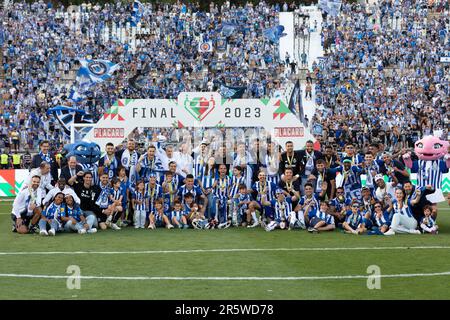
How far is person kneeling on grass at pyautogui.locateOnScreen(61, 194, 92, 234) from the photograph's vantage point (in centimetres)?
1541

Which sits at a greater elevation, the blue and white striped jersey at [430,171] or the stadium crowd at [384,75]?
the stadium crowd at [384,75]

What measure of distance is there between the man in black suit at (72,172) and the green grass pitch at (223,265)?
1090 mm

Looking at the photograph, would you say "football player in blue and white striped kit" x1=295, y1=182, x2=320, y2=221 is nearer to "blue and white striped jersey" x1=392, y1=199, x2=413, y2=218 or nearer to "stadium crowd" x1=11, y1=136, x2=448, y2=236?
"stadium crowd" x1=11, y1=136, x2=448, y2=236

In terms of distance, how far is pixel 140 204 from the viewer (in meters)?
16.6

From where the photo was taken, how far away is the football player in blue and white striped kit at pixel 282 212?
53.1 feet

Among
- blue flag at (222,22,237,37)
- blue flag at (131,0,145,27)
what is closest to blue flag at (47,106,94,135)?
blue flag at (222,22,237,37)

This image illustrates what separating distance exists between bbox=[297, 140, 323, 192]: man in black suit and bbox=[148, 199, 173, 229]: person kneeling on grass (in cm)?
252

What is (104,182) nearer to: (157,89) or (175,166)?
(175,166)

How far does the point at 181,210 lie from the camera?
16.6 metres

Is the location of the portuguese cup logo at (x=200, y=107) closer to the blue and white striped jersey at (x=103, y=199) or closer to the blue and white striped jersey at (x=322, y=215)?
the blue and white striped jersey at (x=103, y=199)

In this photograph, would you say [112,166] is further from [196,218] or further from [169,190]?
[196,218]

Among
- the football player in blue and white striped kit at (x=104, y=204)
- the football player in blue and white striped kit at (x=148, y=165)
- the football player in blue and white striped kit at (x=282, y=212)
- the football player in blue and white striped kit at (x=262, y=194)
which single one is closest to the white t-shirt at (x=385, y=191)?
the football player in blue and white striped kit at (x=282, y=212)

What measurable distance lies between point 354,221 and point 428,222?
122 centimetres

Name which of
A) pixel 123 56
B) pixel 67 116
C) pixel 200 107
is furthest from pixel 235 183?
pixel 123 56
